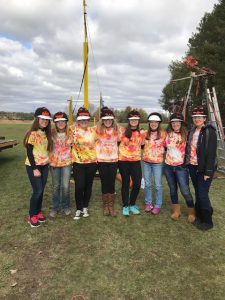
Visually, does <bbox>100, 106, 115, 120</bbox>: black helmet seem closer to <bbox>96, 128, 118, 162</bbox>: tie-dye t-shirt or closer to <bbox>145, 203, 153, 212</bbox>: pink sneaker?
<bbox>96, 128, 118, 162</bbox>: tie-dye t-shirt

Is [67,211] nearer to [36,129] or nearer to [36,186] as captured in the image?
[36,186]

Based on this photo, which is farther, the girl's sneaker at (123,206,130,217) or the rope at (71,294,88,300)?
the girl's sneaker at (123,206,130,217)

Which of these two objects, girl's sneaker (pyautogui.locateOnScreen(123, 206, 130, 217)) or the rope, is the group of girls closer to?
girl's sneaker (pyautogui.locateOnScreen(123, 206, 130, 217))

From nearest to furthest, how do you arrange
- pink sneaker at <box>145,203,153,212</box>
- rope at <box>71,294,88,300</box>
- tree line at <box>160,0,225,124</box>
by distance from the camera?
1. rope at <box>71,294,88,300</box>
2. pink sneaker at <box>145,203,153,212</box>
3. tree line at <box>160,0,225,124</box>

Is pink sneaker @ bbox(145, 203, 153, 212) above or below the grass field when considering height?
above

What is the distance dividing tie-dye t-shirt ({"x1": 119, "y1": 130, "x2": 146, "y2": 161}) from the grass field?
101 centimetres

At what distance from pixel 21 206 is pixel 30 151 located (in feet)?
5.16

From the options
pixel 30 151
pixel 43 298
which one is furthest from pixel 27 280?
pixel 30 151

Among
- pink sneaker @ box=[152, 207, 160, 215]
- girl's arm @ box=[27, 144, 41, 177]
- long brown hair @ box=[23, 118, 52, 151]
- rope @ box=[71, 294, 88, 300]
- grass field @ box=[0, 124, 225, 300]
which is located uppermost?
long brown hair @ box=[23, 118, 52, 151]

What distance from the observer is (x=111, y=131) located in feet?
15.5

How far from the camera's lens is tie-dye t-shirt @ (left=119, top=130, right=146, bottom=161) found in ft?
15.6

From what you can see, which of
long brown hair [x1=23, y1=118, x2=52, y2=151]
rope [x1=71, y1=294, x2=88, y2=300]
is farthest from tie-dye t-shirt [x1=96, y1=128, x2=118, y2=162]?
rope [x1=71, y1=294, x2=88, y2=300]

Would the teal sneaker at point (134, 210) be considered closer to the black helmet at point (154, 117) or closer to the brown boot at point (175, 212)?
the brown boot at point (175, 212)

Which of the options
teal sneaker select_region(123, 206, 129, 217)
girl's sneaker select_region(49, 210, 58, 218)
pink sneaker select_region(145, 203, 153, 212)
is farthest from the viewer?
pink sneaker select_region(145, 203, 153, 212)
